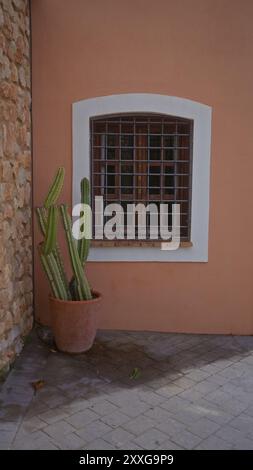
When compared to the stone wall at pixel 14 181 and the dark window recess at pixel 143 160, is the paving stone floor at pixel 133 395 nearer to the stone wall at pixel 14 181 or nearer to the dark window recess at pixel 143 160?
the stone wall at pixel 14 181

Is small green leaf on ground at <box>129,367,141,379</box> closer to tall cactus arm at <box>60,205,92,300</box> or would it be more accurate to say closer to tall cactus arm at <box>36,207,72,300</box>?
tall cactus arm at <box>60,205,92,300</box>

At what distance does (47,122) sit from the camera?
4.57 metres

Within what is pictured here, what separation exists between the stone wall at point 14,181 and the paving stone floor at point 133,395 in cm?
36

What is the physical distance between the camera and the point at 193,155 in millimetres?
4590

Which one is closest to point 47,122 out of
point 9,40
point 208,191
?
point 9,40

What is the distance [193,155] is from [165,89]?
711mm

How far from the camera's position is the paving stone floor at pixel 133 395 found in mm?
2883

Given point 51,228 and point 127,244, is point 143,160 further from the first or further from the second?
point 51,228

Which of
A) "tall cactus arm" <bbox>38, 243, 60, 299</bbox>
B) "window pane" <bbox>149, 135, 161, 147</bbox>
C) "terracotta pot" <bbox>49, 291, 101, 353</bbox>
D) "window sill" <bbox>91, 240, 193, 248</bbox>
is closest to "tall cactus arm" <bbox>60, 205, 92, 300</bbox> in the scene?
"terracotta pot" <bbox>49, 291, 101, 353</bbox>

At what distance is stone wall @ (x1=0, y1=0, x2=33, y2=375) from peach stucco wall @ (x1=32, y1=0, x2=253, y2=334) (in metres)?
0.24

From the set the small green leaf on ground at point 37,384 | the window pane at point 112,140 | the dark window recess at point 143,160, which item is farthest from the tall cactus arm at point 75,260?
the window pane at point 112,140
